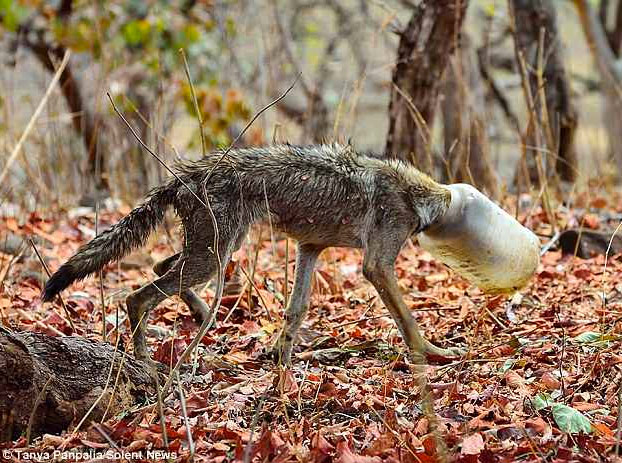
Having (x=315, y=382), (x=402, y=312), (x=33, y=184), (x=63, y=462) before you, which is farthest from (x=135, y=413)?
(x=33, y=184)

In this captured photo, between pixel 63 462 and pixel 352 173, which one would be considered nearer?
pixel 63 462

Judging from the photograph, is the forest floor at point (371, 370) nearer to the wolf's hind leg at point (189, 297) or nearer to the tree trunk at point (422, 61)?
the wolf's hind leg at point (189, 297)

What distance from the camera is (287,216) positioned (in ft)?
15.2

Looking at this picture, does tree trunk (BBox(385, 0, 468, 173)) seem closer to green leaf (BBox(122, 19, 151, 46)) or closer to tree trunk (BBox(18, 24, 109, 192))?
tree trunk (BBox(18, 24, 109, 192))

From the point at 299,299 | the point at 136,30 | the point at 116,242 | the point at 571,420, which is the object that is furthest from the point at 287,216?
the point at 136,30

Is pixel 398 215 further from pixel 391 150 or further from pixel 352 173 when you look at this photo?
pixel 391 150

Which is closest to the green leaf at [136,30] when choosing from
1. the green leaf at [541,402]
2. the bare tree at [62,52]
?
the bare tree at [62,52]

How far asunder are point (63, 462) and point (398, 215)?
7.43ft

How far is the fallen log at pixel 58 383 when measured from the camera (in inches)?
135

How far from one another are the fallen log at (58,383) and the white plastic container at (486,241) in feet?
6.43

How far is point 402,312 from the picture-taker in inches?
180

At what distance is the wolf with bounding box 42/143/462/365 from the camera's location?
438cm

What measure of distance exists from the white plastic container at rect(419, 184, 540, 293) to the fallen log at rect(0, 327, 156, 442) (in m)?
1.96

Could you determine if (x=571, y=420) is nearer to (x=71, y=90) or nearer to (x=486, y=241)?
(x=486, y=241)
